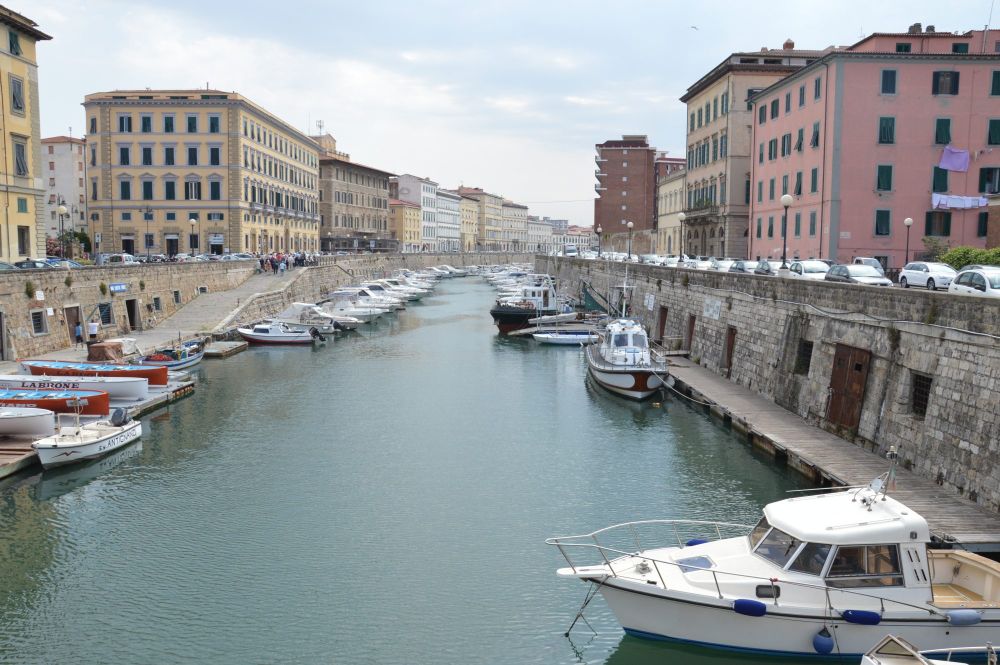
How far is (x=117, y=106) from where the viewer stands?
78.9 meters

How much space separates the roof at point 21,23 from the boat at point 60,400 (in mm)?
27268

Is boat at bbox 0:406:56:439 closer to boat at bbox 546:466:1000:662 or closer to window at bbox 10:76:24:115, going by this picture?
boat at bbox 546:466:1000:662

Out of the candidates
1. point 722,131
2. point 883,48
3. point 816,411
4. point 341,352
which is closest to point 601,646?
point 816,411

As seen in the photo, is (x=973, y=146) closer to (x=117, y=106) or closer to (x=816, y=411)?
(x=816, y=411)

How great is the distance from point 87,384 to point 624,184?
380ft

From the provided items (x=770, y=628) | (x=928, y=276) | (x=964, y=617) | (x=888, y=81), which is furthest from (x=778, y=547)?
(x=888, y=81)

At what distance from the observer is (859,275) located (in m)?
32.8

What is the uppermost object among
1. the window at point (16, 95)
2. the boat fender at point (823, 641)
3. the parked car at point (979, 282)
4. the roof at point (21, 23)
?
the roof at point (21, 23)

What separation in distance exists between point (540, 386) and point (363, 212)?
104337 millimetres

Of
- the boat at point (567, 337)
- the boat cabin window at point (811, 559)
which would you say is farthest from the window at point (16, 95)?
the boat cabin window at point (811, 559)

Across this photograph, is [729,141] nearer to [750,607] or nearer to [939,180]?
[939,180]

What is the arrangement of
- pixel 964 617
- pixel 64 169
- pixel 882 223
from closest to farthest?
1. pixel 964 617
2. pixel 882 223
3. pixel 64 169

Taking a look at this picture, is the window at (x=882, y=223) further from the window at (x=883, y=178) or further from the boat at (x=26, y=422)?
the boat at (x=26, y=422)

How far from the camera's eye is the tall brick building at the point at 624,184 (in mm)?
137375
